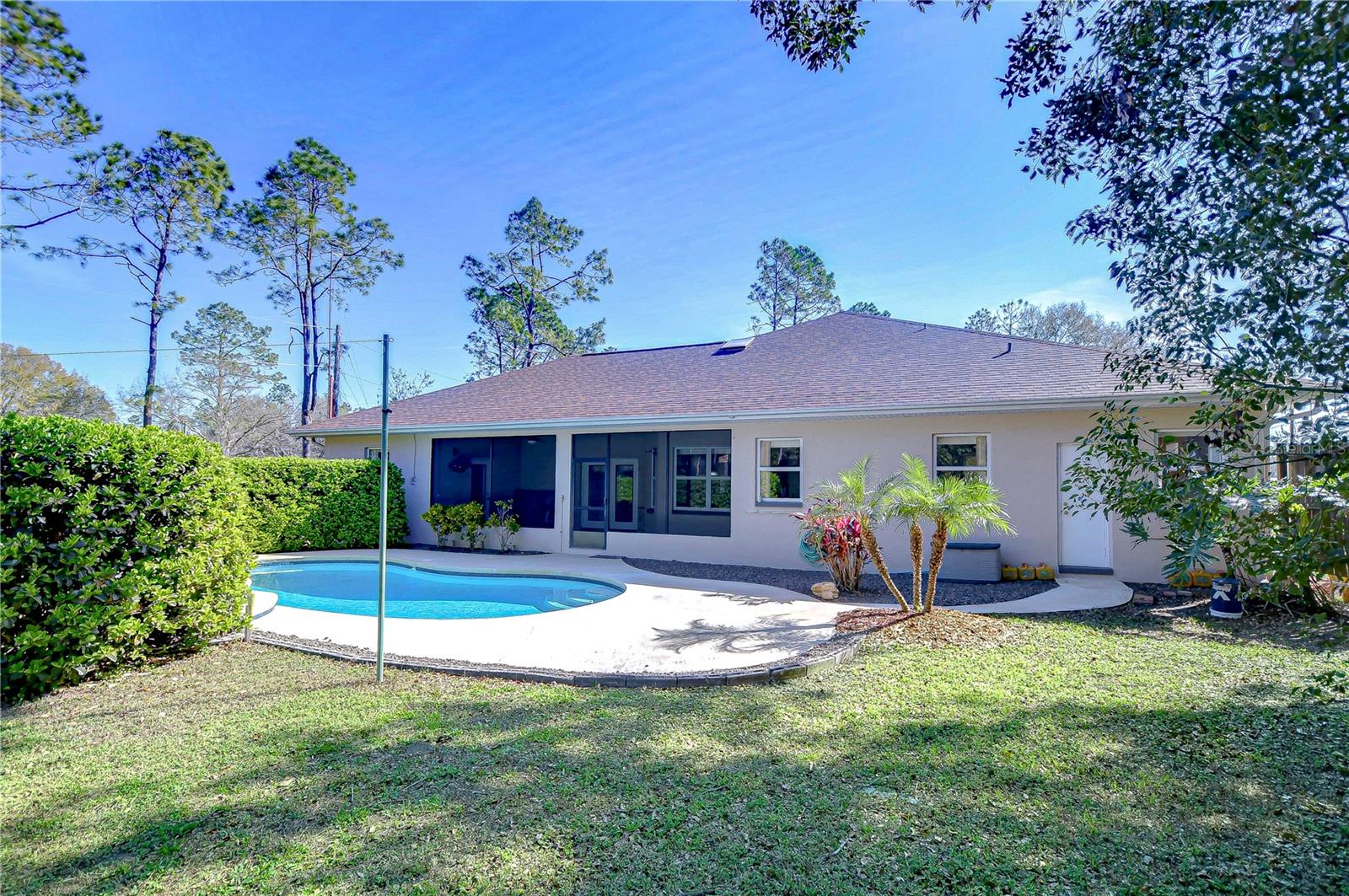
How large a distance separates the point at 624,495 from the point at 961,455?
7069 millimetres

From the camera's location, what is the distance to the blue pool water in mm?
9586

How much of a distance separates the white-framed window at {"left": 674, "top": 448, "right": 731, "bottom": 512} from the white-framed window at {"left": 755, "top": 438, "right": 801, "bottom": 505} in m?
0.87

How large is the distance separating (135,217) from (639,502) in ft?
74.0

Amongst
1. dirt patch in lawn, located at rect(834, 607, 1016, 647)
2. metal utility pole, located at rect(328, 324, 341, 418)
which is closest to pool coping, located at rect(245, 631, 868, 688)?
dirt patch in lawn, located at rect(834, 607, 1016, 647)

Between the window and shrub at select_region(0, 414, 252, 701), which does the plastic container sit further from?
the window

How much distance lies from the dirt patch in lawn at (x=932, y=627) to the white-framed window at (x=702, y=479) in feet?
18.8

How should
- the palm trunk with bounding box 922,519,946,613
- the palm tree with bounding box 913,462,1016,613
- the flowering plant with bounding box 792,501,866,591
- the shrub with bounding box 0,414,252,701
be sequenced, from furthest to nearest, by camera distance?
1. the flowering plant with bounding box 792,501,866,591
2. the palm trunk with bounding box 922,519,946,613
3. the palm tree with bounding box 913,462,1016,613
4. the shrub with bounding box 0,414,252,701

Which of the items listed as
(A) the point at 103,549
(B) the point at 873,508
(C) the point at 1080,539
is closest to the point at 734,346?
(C) the point at 1080,539

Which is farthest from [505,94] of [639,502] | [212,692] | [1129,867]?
[1129,867]

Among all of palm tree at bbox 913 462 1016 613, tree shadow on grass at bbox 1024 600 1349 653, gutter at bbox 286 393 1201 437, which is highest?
gutter at bbox 286 393 1201 437

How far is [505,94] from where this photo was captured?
34.7 feet

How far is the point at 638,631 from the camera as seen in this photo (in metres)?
7.02

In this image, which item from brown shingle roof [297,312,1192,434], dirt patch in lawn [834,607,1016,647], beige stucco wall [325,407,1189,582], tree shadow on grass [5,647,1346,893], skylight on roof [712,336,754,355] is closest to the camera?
tree shadow on grass [5,647,1346,893]

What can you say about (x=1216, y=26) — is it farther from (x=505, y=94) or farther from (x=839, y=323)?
(x=839, y=323)
